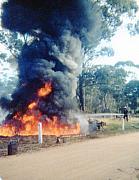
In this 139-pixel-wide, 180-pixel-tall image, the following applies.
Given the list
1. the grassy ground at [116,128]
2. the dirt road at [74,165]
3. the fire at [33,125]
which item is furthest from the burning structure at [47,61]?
the dirt road at [74,165]

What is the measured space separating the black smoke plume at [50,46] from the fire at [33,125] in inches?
20.9

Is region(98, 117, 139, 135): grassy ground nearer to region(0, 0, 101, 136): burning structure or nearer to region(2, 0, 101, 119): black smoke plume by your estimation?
region(0, 0, 101, 136): burning structure

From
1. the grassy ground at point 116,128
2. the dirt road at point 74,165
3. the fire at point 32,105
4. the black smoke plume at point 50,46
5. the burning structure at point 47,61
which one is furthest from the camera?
the black smoke plume at point 50,46

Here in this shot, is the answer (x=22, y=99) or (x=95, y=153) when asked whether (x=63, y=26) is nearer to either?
(x=22, y=99)

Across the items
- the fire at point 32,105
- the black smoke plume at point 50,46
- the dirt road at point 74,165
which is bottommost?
the dirt road at point 74,165

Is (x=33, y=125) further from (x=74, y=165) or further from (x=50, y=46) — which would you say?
(x=74, y=165)

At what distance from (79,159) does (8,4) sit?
69.8 feet

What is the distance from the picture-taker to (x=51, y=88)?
27000 millimetres

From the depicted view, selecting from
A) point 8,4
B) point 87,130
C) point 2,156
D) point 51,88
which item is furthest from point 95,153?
point 8,4

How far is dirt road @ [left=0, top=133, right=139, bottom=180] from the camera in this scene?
9.70 metres

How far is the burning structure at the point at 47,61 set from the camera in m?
25.4

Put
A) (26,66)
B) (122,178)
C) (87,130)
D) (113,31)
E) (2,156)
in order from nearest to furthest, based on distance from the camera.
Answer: (122,178) → (2,156) → (87,130) → (26,66) → (113,31)

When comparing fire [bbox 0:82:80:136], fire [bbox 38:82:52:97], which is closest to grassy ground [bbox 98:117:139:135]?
fire [bbox 0:82:80:136]

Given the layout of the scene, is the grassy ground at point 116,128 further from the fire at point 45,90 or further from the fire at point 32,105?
the fire at point 32,105
